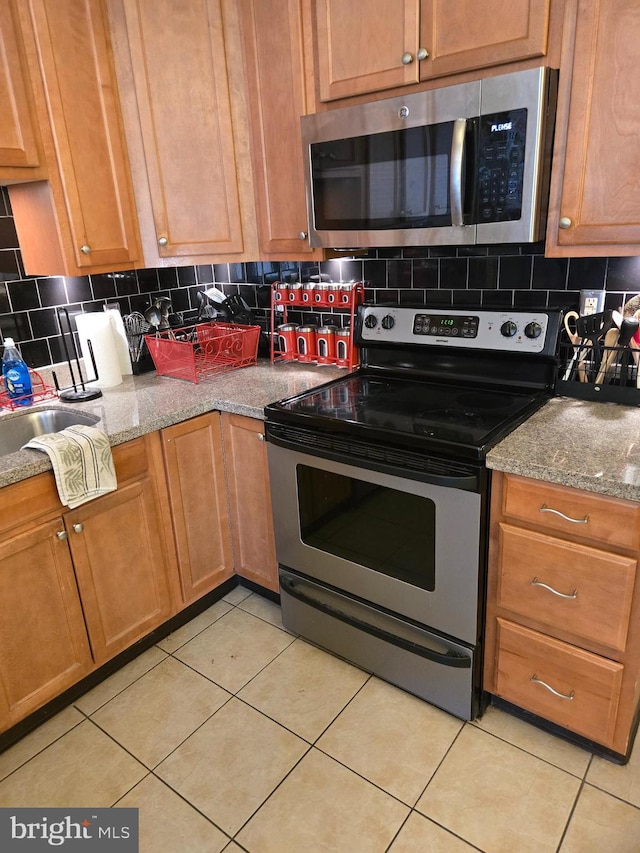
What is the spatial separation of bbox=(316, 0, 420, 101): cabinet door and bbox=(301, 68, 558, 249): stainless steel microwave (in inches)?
2.8

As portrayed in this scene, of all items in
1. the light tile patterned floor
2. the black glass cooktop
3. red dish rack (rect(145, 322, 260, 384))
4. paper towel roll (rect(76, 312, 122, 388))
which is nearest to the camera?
the light tile patterned floor

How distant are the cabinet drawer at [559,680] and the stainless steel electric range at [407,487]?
85 mm

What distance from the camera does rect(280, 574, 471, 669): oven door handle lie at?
1.71m

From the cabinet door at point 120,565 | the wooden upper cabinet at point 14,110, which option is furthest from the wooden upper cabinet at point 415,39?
the cabinet door at point 120,565

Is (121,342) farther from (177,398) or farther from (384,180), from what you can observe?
(384,180)

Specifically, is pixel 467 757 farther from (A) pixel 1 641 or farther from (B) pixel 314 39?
(B) pixel 314 39

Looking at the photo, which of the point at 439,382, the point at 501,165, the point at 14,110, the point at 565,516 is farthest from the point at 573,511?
the point at 14,110

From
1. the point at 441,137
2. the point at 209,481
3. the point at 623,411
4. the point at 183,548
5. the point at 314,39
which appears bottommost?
the point at 183,548

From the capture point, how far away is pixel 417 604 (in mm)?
1734

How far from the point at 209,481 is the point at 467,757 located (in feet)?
4.04

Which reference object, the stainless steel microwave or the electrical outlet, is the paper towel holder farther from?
the electrical outlet

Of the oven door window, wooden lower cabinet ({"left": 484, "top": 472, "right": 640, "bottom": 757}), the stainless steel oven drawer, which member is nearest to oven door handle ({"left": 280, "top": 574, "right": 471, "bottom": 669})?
the stainless steel oven drawer

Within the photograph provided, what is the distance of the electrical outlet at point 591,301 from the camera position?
1.83m

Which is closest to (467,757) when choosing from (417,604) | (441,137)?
(417,604)
